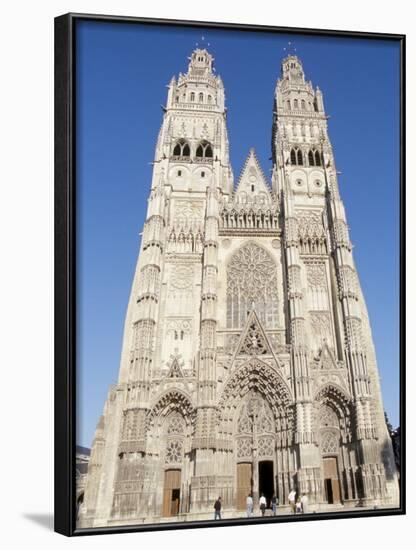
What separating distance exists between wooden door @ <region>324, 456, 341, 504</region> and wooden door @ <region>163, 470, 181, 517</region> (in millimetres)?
3188

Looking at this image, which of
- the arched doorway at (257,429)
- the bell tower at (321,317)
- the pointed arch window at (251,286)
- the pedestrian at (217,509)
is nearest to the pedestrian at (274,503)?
the arched doorway at (257,429)

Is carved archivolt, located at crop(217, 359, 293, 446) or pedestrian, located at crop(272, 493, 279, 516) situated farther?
carved archivolt, located at crop(217, 359, 293, 446)

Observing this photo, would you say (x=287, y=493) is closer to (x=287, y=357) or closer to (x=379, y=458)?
(x=379, y=458)

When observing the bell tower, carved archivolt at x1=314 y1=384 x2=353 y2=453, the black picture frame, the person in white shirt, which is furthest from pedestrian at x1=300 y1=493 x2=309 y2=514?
the black picture frame

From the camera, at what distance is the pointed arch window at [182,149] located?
18156mm

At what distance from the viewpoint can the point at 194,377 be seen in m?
14.8

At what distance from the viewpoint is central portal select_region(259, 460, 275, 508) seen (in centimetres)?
1334

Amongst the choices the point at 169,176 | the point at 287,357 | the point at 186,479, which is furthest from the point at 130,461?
the point at 169,176

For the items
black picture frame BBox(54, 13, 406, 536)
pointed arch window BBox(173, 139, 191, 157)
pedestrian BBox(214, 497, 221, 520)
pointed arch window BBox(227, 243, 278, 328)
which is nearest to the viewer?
black picture frame BBox(54, 13, 406, 536)

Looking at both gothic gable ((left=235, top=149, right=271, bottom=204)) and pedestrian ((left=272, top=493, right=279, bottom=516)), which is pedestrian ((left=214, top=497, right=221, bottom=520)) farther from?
gothic gable ((left=235, top=149, right=271, bottom=204))

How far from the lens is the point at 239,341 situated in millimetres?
14984

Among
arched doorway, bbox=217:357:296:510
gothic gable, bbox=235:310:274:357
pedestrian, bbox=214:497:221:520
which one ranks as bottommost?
pedestrian, bbox=214:497:221:520

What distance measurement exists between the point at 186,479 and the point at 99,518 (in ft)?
11.7

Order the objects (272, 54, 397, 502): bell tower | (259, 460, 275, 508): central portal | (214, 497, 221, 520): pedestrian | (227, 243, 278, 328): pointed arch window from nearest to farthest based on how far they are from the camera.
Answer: (214, 497, 221, 520): pedestrian, (259, 460, 275, 508): central portal, (272, 54, 397, 502): bell tower, (227, 243, 278, 328): pointed arch window
